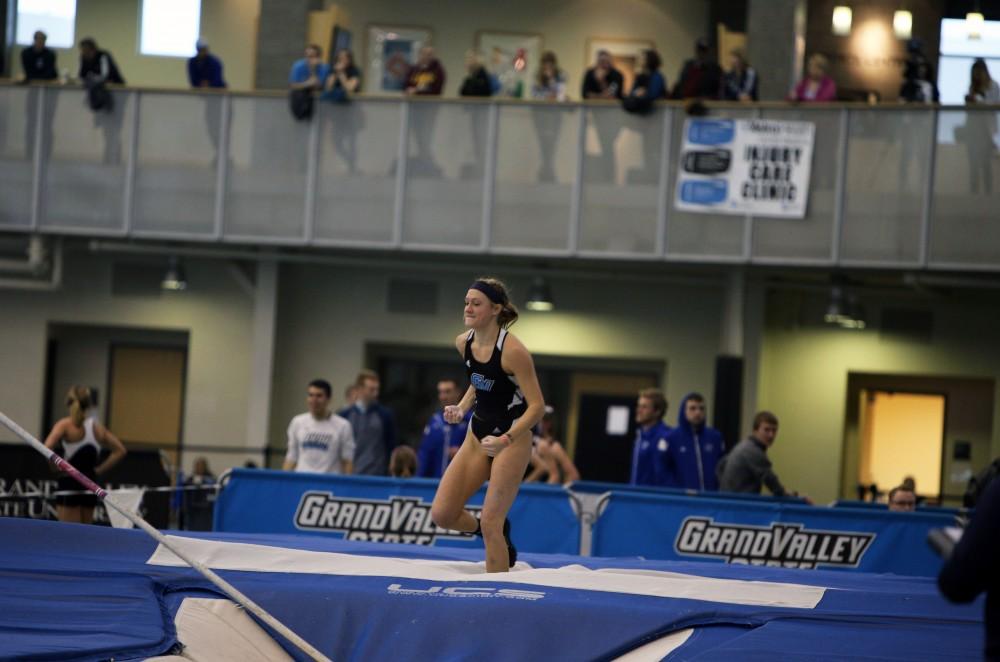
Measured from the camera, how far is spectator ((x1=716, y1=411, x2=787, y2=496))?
13.6m

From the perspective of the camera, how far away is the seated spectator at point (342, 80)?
20891 millimetres

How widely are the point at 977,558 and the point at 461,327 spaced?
61.9 ft

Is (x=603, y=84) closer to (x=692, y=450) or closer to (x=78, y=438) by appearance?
(x=692, y=450)

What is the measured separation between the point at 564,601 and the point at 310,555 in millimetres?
1890

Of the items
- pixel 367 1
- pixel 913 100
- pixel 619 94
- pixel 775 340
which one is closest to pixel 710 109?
pixel 619 94

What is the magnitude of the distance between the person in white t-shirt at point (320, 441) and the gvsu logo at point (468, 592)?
6371 mm

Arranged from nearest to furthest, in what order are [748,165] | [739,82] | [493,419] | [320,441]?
1. [493,419]
2. [320,441]
3. [748,165]
4. [739,82]

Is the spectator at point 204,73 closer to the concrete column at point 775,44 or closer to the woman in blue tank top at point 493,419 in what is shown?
the concrete column at point 775,44

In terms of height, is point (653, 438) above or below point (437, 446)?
above

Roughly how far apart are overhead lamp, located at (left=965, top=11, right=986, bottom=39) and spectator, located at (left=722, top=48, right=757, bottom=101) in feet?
17.2

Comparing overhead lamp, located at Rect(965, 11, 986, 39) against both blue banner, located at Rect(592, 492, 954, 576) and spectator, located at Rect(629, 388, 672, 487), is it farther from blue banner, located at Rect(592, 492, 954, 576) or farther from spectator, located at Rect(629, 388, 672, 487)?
blue banner, located at Rect(592, 492, 954, 576)

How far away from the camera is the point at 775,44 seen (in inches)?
856

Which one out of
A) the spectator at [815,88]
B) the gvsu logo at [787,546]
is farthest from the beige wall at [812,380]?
the gvsu logo at [787,546]

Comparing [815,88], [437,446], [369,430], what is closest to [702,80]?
[815,88]
